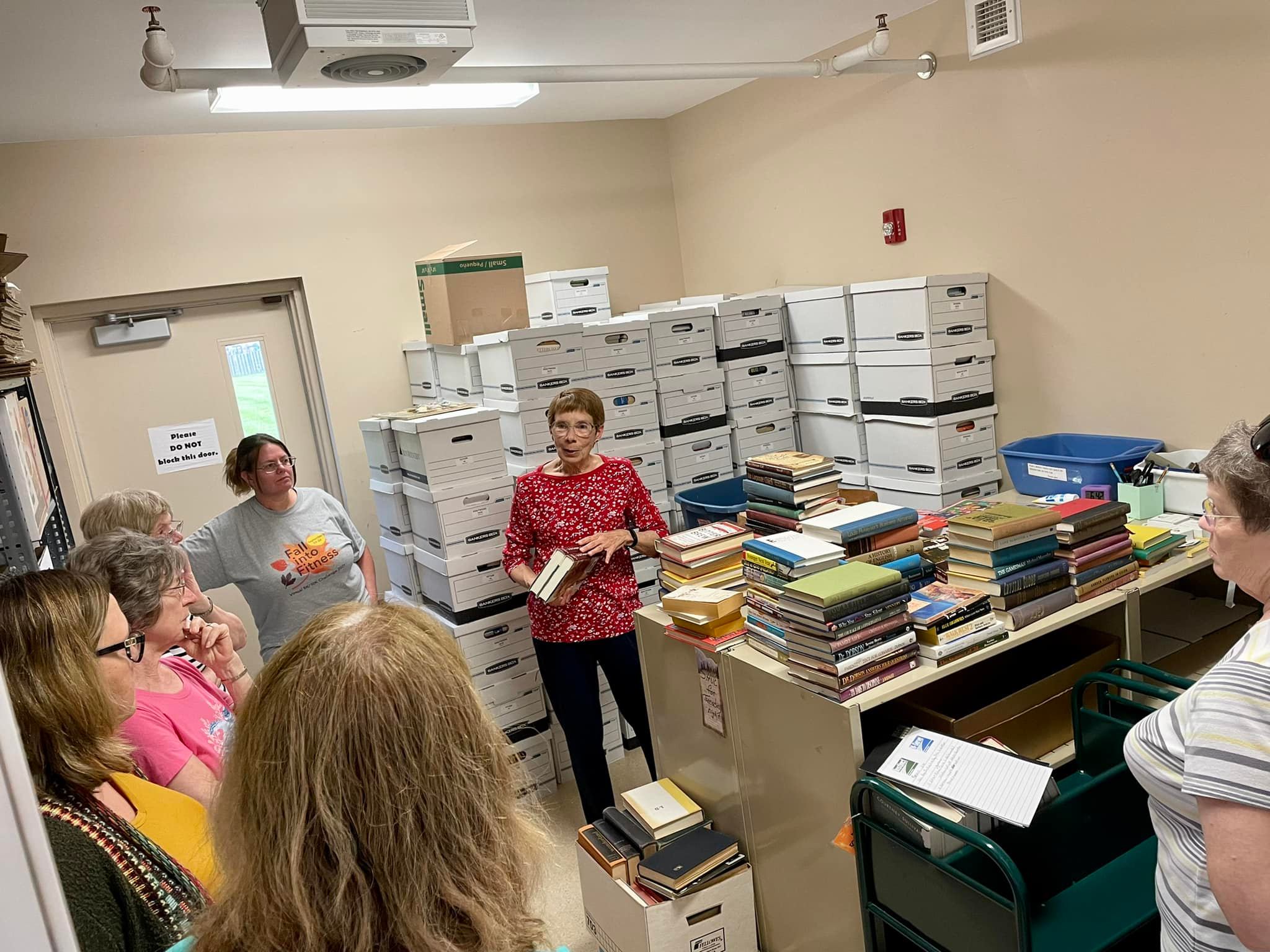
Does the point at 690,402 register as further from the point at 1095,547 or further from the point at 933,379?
the point at 1095,547

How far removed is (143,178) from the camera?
3996 mm

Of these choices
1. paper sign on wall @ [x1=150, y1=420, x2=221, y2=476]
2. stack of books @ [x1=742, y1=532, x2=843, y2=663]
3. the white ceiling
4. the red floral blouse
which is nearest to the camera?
stack of books @ [x1=742, y1=532, x2=843, y2=663]

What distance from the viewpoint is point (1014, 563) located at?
2.13 metres

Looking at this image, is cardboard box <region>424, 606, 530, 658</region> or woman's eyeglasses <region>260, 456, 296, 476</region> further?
cardboard box <region>424, 606, 530, 658</region>

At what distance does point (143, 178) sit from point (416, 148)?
1.27 m

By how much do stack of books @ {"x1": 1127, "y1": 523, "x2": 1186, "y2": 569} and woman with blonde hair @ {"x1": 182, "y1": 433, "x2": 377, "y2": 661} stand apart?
2.43 m

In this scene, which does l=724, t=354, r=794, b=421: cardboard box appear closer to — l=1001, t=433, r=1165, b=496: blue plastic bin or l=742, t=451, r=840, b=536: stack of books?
l=1001, t=433, r=1165, b=496: blue plastic bin

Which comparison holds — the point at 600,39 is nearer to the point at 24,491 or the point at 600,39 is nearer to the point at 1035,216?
the point at 1035,216

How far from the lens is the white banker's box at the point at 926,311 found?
11.4 ft

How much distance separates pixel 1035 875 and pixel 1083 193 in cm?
244

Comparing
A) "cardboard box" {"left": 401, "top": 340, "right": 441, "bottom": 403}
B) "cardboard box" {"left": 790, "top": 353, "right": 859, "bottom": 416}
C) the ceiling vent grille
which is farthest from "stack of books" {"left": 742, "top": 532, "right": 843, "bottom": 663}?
"cardboard box" {"left": 401, "top": 340, "right": 441, "bottom": 403}

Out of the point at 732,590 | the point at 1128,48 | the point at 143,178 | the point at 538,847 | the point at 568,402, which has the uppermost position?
the point at 143,178

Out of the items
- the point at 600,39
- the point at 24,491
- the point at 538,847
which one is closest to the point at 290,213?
the point at 600,39

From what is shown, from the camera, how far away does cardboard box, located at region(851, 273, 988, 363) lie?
3.47m
